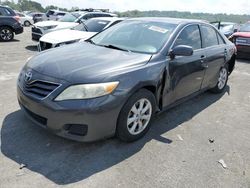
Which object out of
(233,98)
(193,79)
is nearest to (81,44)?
(193,79)

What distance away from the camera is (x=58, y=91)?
331 cm

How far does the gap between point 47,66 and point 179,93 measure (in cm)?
213

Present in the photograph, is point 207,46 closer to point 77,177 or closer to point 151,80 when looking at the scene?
point 151,80

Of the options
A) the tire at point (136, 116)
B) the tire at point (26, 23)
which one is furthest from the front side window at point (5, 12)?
the tire at point (26, 23)

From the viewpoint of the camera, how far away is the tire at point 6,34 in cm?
1341

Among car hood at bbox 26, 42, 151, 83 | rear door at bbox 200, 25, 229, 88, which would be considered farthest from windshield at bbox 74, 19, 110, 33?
car hood at bbox 26, 42, 151, 83

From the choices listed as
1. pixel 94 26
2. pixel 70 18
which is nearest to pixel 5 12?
pixel 70 18

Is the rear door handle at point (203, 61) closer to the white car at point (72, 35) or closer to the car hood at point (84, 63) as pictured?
the car hood at point (84, 63)

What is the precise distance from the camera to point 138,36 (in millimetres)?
4574

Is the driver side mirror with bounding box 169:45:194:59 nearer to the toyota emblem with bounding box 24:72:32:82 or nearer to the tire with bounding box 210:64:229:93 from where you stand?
the toyota emblem with bounding box 24:72:32:82

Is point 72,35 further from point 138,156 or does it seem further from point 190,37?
point 138,156

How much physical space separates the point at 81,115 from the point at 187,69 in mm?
2144

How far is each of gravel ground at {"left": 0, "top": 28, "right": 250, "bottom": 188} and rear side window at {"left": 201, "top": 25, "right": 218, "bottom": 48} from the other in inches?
55.4

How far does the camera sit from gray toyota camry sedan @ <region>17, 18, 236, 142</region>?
10.9 ft
